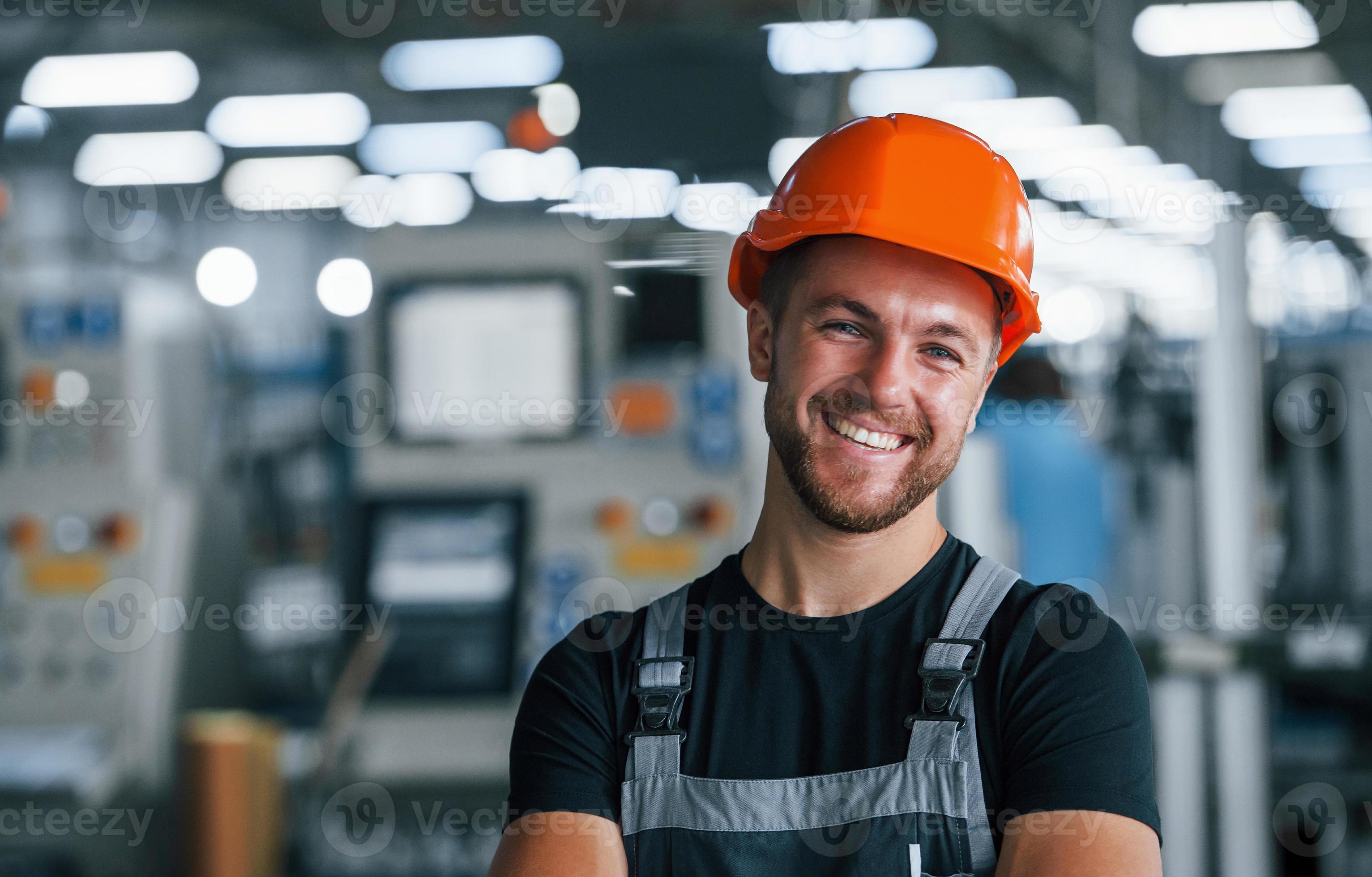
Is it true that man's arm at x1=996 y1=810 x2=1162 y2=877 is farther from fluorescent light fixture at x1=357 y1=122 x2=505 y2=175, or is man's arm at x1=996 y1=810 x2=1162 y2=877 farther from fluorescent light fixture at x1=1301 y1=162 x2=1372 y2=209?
fluorescent light fixture at x1=1301 y1=162 x2=1372 y2=209

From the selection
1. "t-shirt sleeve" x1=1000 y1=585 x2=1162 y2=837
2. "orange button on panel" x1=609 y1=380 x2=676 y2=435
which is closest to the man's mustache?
"t-shirt sleeve" x1=1000 y1=585 x2=1162 y2=837

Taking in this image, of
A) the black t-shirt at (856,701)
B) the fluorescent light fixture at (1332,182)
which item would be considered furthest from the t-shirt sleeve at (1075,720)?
the fluorescent light fixture at (1332,182)

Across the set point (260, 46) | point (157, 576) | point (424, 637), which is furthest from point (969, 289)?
point (260, 46)

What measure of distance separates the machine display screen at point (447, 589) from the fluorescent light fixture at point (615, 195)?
0.83m

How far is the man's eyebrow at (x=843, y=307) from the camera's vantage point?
4.50 ft

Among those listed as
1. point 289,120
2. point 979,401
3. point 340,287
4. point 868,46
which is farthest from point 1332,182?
point 979,401

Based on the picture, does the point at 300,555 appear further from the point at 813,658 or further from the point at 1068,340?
the point at 1068,340

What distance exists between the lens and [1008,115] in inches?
264

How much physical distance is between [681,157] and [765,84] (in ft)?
1.08

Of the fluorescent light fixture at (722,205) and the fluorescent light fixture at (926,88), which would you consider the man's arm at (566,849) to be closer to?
the fluorescent light fixture at (722,205)

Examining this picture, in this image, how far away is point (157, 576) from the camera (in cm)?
365

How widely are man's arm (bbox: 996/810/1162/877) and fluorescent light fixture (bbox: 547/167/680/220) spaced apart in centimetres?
247

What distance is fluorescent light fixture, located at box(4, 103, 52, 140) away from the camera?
20.9ft

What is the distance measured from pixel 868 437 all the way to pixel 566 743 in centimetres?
46
